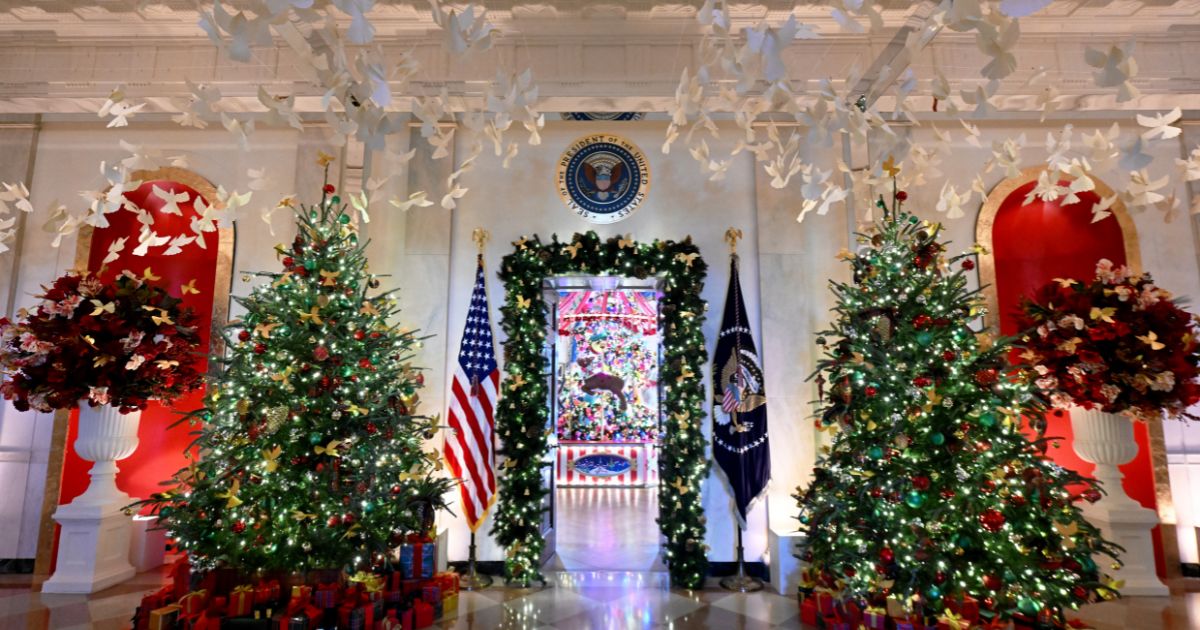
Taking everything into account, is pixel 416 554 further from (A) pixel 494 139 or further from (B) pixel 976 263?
(B) pixel 976 263

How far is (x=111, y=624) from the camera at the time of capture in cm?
399

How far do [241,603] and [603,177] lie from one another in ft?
14.6

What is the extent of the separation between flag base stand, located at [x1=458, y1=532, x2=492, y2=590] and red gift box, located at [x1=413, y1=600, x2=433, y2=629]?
749 mm

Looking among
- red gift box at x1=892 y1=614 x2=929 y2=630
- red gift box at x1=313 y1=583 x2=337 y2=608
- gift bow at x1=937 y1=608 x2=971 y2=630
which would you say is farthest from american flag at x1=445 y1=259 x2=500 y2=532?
gift bow at x1=937 y1=608 x2=971 y2=630

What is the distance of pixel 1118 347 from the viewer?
4273 millimetres

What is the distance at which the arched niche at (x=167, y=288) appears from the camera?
17.8 ft

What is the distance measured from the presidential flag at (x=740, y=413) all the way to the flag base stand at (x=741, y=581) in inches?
10.6

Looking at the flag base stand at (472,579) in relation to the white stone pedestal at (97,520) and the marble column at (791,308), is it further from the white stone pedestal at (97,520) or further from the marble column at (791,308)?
the white stone pedestal at (97,520)

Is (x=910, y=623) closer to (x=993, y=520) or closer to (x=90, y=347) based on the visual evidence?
(x=993, y=520)

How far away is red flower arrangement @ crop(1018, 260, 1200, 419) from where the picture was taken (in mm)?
4203

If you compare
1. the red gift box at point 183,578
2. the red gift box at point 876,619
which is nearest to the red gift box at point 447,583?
the red gift box at point 183,578

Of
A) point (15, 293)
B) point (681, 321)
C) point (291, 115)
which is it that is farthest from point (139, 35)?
point (681, 321)

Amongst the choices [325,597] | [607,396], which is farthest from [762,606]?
[607,396]

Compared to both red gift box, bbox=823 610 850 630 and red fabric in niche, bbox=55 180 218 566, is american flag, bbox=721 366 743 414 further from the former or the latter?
red fabric in niche, bbox=55 180 218 566
